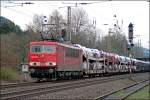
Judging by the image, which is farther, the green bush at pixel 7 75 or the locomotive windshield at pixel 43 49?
the green bush at pixel 7 75

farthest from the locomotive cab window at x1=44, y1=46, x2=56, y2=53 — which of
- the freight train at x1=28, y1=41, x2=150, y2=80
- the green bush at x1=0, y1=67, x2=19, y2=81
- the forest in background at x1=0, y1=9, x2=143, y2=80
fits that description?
the forest in background at x1=0, y1=9, x2=143, y2=80

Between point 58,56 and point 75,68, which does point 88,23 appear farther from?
point 58,56

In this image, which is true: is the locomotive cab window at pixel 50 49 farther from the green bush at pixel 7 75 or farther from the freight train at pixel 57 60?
the green bush at pixel 7 75

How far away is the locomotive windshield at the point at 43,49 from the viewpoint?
35844 millimetres

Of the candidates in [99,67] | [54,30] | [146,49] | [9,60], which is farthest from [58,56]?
[146,49]

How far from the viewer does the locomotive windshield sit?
35844 mm

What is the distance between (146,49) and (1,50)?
101 m

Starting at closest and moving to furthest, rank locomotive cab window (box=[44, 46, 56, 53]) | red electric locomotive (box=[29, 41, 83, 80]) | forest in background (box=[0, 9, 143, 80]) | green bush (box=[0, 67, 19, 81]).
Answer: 1. red electric locomotive (box=[29, 41, 83, 80])
2. locomotive cab window (box=[44, 46, 56, 53])
3. green bush (box=[0, 67, 19, 81])
4. forest in background (box=[0, 9, 143, 80])

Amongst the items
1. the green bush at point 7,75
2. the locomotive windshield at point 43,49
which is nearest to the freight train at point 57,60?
the locomotive windshield at point 43,49

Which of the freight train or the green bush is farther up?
the freight train

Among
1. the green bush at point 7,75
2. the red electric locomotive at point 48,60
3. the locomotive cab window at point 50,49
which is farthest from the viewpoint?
the green bush at point 7,75

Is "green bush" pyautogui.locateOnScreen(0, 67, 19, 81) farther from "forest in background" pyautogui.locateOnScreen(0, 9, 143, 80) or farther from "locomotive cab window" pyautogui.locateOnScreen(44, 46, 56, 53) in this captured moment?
"forest in background" pyautogui.locateOnScreen(0, 9, 143, 80)

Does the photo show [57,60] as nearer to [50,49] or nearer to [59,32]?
[50,49]

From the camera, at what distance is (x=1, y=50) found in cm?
4256
